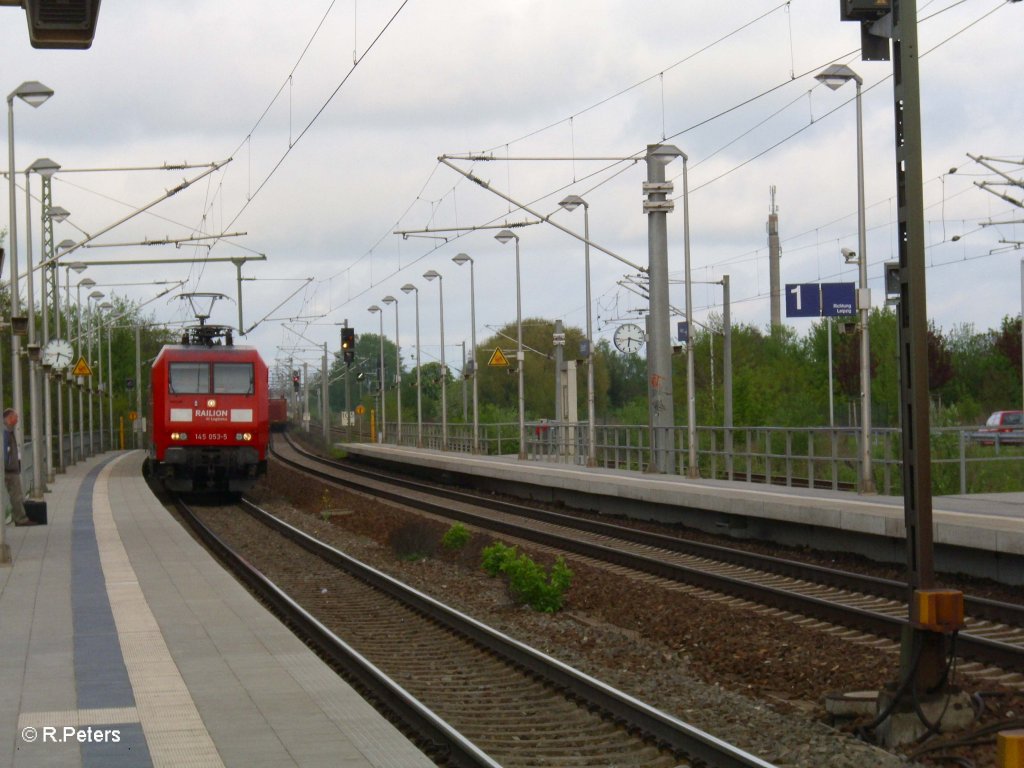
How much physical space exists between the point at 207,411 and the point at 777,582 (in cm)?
1867

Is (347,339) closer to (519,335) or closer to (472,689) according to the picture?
(519,335)

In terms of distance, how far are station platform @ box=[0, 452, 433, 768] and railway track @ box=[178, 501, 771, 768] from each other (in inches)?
17.1

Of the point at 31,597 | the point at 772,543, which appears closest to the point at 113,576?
the point at 31,597

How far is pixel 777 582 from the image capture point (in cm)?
1662

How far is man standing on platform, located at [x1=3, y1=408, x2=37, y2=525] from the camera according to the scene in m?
20.8

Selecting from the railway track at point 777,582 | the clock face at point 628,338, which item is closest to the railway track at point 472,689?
the railway track at point 777,582

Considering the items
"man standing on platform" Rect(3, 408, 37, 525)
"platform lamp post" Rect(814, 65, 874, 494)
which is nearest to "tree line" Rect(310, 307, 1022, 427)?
"platform lamp post" Rect(814, 65, 874, 494)

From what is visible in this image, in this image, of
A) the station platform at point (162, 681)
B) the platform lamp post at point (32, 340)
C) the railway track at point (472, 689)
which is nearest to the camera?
the station platform at point (162, 681)

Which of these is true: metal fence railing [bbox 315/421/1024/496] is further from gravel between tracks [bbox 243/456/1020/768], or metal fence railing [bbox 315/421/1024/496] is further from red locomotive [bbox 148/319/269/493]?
red locomotive [bbox 148/319/269/493]

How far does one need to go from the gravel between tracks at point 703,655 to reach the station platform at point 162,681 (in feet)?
7.57

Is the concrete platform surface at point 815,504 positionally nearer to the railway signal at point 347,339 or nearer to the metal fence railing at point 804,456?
the metal fence railing at point 804,456

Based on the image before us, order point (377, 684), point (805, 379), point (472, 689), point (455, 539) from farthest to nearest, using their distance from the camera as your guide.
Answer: point (805, 379)
point (455, 539)
point (472, 689)
point (377, 684)

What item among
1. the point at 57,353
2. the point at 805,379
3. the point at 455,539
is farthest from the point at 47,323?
the point at 805,379

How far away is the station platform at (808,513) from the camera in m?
15.9
